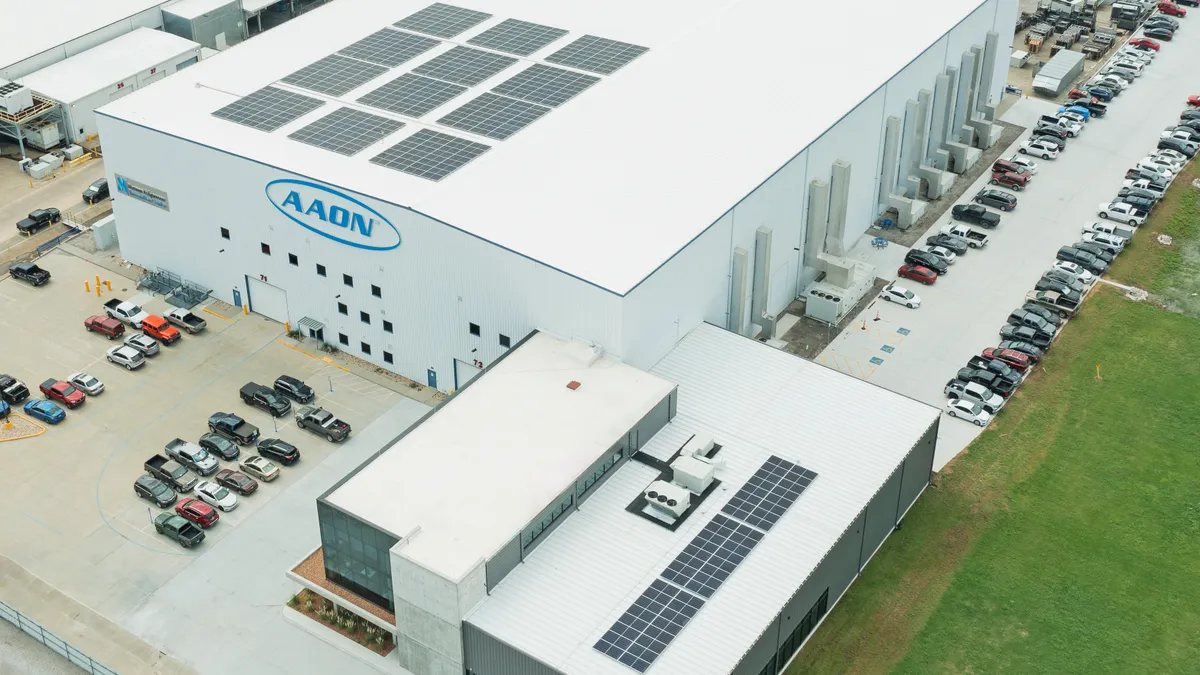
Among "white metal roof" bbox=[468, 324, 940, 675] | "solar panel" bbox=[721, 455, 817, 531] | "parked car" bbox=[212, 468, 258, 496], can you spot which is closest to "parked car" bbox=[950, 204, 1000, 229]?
"white metal roof" bbox=[468, 324, 940, 675]

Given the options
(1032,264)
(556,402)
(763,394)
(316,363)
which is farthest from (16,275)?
(1032,264)

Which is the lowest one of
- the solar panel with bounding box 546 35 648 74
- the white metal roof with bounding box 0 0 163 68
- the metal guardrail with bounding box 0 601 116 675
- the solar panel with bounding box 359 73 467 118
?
the metal guardrail with bounding box 0 601 116 675

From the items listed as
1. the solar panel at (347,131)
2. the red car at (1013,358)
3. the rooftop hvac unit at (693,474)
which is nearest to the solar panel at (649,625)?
the rooftop hvac unit at (693,474)

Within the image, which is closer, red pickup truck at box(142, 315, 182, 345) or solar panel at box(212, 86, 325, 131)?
red pickup truck at box(142, 315, 182, 345)

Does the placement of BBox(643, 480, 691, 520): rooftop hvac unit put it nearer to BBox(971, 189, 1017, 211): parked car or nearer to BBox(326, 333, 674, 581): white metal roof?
BBox(326, 333, 674, 581): white metal roof

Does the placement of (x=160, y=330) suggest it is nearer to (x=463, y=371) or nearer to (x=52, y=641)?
(x=463, y=371)
